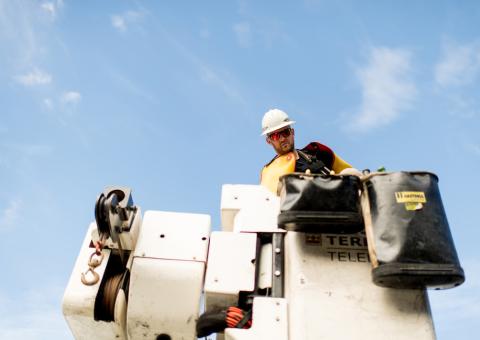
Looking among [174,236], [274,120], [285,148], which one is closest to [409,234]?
Result: [174,236]

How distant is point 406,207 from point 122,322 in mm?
1684

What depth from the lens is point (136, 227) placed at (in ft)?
9.81

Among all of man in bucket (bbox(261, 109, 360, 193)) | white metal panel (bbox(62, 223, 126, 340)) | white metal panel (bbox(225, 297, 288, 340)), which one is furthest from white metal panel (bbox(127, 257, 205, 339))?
man in bucket (bbox(261, 109, 360, 193))

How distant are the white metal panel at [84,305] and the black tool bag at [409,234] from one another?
154 cm

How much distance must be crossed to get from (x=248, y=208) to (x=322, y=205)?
0.66 m

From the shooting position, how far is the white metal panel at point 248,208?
2.96 m

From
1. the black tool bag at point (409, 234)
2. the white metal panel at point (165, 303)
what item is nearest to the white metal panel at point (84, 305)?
the white metal panel at point (165, 303)

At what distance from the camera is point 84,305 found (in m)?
2.76

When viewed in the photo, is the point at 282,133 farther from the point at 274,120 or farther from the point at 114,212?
the point at 114,212

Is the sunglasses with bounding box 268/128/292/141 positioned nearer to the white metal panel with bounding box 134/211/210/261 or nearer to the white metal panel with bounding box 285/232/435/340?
the white metal panel with bounding box 134/211/210/261

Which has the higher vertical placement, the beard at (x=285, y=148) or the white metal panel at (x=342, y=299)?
the beard at (x=285, y=148)

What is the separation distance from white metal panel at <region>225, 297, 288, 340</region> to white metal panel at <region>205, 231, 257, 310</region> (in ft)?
0.65

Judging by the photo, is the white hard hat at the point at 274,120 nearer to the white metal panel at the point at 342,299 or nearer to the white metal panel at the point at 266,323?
the white metal panel at the point at 342,299

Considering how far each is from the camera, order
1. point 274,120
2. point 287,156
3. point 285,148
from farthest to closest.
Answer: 1. point 274,120
2. point 285,148
3. point 287,156
